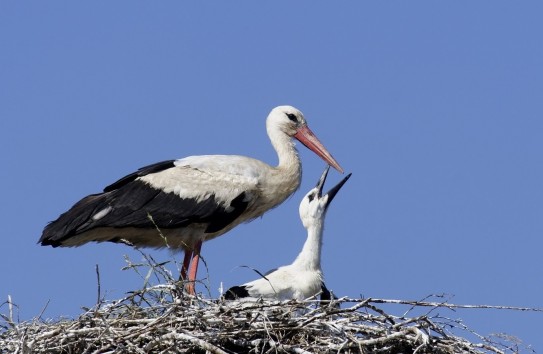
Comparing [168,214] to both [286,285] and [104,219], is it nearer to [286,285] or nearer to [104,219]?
[104,219]

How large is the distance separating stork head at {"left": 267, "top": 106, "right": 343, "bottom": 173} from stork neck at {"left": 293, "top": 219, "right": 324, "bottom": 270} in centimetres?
176

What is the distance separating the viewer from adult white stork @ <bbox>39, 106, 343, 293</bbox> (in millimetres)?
12703

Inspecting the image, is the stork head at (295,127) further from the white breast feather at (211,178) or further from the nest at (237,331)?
the nest at (237,331)

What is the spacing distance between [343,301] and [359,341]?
13.8 inches

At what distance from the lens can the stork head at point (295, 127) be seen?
13.8 meters

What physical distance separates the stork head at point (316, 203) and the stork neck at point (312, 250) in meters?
0.05

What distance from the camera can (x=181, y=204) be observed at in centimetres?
1306

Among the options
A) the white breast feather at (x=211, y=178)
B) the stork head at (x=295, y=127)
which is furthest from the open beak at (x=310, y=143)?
the white breast feather at (x=211, y=178)

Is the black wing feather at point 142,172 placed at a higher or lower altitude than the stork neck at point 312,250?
higher

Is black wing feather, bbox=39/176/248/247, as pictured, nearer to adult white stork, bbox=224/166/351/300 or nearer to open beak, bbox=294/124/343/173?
open beak, bbox=294/124/343/173

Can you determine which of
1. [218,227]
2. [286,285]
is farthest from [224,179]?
[286,285]

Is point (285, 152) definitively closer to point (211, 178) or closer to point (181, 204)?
point (211, 178)

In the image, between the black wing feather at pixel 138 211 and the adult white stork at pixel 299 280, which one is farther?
the black wing feather at pixel 138 211

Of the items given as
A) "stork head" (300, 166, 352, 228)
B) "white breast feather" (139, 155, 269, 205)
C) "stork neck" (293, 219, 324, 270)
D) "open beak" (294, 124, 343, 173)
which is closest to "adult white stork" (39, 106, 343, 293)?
"white breast feather" (139, 155, 269, 205)
